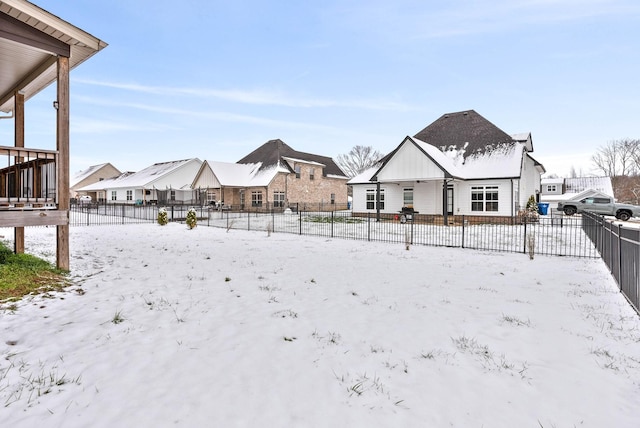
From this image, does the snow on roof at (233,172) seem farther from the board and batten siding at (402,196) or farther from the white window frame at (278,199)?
the board and batten siding at (402,196)

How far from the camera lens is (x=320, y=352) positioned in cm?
389

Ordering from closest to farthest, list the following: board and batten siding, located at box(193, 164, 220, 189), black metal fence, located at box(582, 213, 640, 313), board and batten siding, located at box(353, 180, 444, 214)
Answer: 1. black metal fence, located at box(582, 213, 640, 313)
2. board and batten siding, located at box(353, 180, 444, 214)
3. board and batten siding, located at box(193, 164, 220, 189)

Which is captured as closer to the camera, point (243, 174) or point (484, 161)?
point (484, 161)

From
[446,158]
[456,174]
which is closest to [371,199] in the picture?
[446,158]

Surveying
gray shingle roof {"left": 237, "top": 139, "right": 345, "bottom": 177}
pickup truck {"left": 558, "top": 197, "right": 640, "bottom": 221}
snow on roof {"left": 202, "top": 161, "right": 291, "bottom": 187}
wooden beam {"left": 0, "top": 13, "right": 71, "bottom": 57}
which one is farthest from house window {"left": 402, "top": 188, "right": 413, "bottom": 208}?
wooden beam {"left": 0, "top": 13, "right": 71, "bottom": 57}

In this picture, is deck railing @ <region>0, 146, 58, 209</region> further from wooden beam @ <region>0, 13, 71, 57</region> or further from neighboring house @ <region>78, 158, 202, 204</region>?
neighboring house @ <region>78, 158, 202, 204</region>

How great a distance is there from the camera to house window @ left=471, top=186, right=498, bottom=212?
23.8m

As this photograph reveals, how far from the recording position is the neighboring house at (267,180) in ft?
124

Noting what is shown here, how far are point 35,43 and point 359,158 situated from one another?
71730 millimetres

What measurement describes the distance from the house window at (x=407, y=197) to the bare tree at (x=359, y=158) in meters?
47.2

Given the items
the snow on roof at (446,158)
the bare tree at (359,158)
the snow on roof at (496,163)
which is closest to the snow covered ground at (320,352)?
the snow on roof at (446,158)

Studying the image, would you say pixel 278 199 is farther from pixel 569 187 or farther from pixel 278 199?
pixel 569 187

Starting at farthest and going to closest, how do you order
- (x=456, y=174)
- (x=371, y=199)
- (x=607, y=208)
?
(x=371, y=199)
(x=607, y=208)
(x=456, y=174)

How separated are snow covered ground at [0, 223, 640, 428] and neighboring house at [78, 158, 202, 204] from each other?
4081cm
